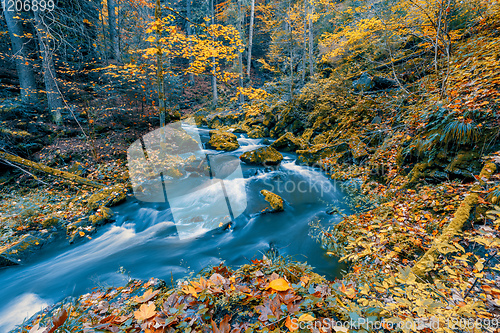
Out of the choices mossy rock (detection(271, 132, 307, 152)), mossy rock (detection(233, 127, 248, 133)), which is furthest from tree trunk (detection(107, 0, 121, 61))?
mossy rock (detection(271, 132, 307, 152))

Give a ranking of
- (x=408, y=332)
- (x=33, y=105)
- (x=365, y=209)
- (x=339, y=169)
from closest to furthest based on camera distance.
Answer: (x=408, y=332) → (x=365, y=209) → (x=339, y=169) → (x=33, y=105)

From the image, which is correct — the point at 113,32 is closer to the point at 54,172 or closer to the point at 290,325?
the point at 54,172

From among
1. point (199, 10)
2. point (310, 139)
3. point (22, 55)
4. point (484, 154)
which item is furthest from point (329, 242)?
point (199, 10)

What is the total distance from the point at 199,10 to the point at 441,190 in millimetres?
30512

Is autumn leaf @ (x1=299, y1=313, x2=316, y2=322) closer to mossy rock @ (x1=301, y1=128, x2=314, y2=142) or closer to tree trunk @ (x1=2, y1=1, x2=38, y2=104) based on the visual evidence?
mossy rock @ (x1=301, y1=128, x2=314, y2=142)

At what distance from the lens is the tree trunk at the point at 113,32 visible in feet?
38.8

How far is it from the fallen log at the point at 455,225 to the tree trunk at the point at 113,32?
1646 cm

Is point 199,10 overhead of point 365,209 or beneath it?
overhead

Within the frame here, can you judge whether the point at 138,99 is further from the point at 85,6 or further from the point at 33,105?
the point at 85,6

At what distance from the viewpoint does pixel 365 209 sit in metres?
4.68

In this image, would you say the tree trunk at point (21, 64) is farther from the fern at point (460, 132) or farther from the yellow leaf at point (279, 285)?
the fern at point (460, 132)

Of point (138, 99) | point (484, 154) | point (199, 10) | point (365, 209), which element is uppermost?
point (199, 10)

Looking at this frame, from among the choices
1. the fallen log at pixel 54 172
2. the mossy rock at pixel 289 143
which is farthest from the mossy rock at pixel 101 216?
the mossy rock at pixel 289 143

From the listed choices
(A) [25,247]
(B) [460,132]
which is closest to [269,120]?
(B) [460,132]
